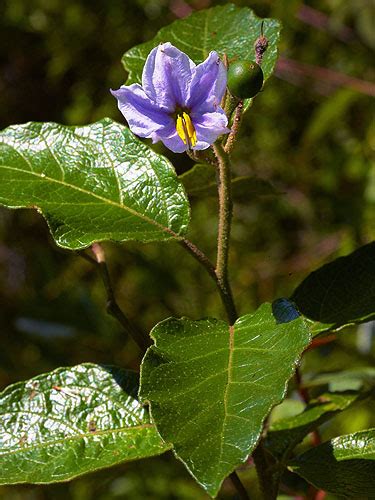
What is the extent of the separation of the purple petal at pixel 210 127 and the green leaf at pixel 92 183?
97mm

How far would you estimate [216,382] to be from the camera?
22.9 inches

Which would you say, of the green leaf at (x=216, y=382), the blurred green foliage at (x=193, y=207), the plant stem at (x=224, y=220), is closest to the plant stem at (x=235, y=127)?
the plant stem at (x=224, y=220)

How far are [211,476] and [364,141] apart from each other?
1.39m

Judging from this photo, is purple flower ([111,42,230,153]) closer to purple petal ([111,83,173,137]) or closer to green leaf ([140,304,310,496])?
purple petal ([111,83,173,137])

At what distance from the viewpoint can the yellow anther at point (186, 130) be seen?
0.62 metres

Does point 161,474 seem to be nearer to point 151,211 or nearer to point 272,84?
point 151,211

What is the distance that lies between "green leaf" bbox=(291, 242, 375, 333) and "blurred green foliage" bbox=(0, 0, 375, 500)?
16.0 inches

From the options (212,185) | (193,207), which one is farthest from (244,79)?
(193,207)

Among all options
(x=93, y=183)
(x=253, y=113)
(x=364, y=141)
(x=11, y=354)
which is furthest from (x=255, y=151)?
(x=93, y=183)

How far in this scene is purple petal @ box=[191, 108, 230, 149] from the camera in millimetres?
593

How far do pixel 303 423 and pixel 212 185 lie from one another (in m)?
0.24

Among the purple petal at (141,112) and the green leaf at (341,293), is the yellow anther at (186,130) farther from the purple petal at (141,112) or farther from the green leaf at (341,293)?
the green leaf at (341,293)

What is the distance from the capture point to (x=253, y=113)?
2.12 m

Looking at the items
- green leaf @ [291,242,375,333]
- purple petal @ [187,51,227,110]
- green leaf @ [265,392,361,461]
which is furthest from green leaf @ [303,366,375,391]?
purple petal @ [187,51,227,110]
